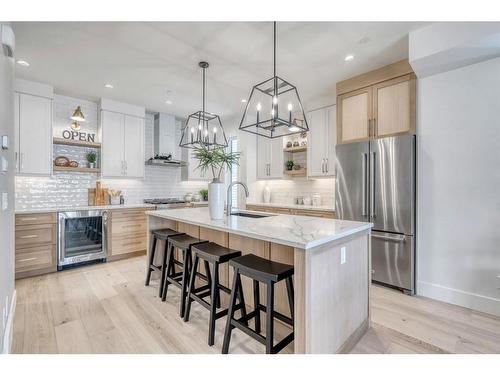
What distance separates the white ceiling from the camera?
2.44 m

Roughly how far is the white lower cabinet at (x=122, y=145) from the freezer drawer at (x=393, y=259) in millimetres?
4326

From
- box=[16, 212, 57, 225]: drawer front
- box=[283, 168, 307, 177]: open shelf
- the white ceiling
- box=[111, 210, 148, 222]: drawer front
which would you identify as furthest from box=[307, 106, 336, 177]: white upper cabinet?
box=[16, 212, 57, 225]: drawer front

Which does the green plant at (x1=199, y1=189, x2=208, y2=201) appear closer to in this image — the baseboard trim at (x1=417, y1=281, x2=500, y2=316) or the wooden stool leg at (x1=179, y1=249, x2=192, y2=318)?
the wooden stool leg at (x1=179, y1=249, x2=192, y2=318)

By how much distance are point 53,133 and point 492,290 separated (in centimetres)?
633

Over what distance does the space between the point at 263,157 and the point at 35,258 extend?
4211mm

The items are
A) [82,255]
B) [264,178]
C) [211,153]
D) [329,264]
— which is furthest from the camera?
[264,178]

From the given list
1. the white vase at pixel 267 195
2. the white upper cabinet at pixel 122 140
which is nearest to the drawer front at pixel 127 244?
the white upper cabinet at pixel 122 140

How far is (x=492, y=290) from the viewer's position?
2.47 metres

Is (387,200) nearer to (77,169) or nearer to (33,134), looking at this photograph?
(77,169)

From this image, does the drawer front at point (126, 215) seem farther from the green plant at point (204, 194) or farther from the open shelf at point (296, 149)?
the open shelf at point (296, 149)

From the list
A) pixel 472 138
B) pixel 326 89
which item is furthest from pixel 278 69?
pixel 472 138

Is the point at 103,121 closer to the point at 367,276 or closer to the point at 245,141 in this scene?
the point at 245,141

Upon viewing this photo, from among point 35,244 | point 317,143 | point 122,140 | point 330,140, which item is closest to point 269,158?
point 317,143
